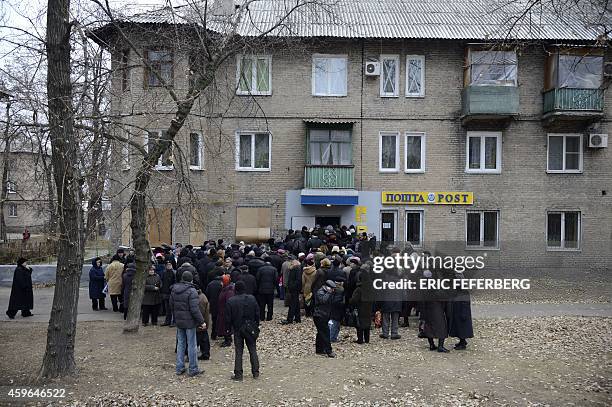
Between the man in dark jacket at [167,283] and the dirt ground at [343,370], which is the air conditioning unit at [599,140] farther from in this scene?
the man in dark jacket at [167,283]

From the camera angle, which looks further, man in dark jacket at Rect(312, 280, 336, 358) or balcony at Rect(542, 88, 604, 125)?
balcony at Rect(542, 88, 604, 125)

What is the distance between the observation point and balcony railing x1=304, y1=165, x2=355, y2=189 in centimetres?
2155

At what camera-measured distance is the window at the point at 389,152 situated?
22.5m

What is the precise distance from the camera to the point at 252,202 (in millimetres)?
22156

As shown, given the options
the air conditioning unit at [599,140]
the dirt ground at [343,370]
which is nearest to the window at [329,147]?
the air conditioning unit at [599,140]

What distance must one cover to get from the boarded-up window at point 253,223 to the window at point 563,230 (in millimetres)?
11536

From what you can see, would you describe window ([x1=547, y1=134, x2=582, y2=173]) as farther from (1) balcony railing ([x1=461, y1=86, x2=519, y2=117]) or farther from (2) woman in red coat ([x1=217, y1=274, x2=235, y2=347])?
(2) woman in red coat ([x1=217, y1=274, x2=235, y2=347])

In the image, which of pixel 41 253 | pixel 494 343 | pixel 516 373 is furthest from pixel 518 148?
pixel 41 253

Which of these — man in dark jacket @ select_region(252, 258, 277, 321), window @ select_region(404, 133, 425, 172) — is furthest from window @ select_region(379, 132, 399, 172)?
man in dark jacket @ select_region(252, 258, 277, 321)

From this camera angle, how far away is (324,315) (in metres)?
10.1

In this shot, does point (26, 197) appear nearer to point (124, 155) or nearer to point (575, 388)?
point (124, 155)

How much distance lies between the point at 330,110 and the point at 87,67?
13.0m

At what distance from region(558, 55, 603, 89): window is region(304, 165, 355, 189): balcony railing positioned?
8.98m

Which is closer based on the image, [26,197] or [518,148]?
[26,197]
